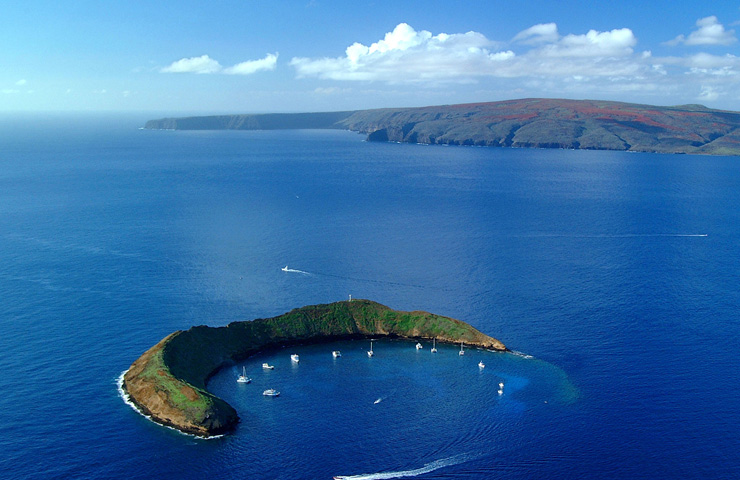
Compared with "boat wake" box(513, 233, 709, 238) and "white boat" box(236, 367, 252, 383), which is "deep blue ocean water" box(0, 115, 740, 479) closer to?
"boat wake" box(513, 233, 709, 238)

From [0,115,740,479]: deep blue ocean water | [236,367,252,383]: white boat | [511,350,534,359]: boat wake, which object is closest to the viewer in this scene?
[0,115,740,479]: deep blue ocean water

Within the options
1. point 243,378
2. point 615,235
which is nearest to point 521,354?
point 243,378

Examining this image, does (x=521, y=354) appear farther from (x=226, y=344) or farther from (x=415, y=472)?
(x=226, y=344)

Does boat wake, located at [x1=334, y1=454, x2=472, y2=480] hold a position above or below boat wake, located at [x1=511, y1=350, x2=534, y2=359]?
below

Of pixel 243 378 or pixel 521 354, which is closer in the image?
pixel 243 378

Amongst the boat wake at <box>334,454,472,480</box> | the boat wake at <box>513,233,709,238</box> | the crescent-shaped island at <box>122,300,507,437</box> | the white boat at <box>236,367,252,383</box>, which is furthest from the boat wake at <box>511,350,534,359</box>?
the boat wake at <box>513,233,709,238</box>

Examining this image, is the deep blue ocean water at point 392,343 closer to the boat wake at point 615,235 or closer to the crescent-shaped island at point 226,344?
the boat wake at point 615,235

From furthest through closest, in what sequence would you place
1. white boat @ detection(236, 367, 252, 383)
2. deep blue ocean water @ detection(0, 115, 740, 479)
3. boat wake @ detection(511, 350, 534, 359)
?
boat wake @ detection(511, 350, 534, 359)
white boat @ detection(236, 367, 252, 383)
deep blue ocean water @ detection(0, 115, 740, 479)

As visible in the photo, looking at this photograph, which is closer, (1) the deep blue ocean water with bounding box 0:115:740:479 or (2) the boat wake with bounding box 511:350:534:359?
(1) the deep blue ocean water with bounding box 0:115:740:479
